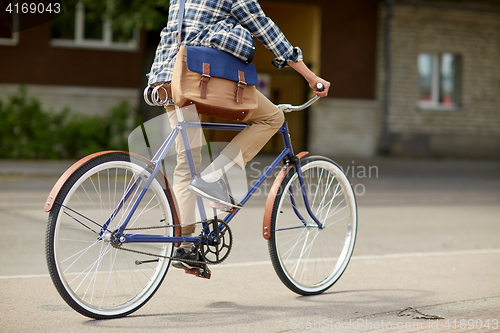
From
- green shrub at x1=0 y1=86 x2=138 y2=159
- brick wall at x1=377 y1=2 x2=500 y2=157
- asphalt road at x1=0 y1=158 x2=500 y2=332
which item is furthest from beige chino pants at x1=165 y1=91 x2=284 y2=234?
brick wall at x1=377 y1=2 x2=500 y2=157

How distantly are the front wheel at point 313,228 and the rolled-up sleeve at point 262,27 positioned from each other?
2.60ft

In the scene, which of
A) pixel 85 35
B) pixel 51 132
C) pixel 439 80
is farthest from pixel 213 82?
pixel 439 80

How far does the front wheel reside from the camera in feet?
12.7

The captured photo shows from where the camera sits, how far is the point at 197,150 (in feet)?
11.8

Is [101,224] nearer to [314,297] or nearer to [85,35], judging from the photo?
[314,297]

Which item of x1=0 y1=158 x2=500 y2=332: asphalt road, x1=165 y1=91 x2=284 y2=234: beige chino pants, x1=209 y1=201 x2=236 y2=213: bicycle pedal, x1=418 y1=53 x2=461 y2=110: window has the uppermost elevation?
x1=418 y1=53 x2=461 y2=110: window

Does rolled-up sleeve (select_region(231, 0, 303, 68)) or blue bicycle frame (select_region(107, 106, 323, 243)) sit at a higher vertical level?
rolled-up sleeve (select_region(231, 0, 303, 68))

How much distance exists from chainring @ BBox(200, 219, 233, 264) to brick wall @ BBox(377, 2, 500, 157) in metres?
17.2

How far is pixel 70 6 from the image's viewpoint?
50.7 feet

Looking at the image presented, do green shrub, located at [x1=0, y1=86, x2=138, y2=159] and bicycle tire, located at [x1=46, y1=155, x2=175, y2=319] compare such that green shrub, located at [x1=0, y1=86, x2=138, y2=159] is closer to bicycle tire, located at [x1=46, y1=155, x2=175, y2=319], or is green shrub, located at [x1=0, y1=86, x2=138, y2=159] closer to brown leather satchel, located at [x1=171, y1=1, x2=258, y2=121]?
bicycle tire, located at [x1=46, y1=155, x2=175, y2=319]

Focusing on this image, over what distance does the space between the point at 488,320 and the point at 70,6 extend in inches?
556

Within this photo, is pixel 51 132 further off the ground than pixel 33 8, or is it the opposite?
pixel 33 8

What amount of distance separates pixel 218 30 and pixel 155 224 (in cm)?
112

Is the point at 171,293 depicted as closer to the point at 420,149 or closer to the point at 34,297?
the point at 34,297
